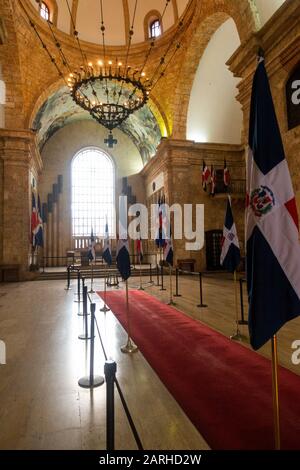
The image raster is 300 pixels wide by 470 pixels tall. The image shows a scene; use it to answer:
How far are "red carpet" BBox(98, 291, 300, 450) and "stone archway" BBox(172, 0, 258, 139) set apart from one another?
8.06 meters

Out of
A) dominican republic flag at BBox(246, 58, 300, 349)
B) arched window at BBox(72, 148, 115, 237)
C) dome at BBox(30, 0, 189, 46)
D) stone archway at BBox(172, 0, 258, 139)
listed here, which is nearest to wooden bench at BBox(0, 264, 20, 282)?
arched window at BBox(72, 148, 115, 237)

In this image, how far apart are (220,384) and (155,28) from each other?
62.3 feet

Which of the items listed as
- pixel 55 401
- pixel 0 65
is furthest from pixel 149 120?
pixel 55 401

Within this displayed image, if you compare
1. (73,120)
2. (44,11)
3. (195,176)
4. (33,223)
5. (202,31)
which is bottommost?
(33,223)

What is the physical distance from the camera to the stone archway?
7.98 m

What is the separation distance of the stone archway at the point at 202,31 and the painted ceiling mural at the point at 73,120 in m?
1.96

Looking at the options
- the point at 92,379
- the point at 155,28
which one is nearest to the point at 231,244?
the point at 92,379

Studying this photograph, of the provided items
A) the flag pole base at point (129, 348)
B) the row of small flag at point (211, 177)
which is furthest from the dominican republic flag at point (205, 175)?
the flag pole base at point (129, 348)

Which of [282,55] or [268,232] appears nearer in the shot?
[268,232]

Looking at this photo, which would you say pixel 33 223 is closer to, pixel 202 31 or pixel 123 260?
pixel 123 260

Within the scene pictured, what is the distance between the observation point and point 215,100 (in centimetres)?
1622

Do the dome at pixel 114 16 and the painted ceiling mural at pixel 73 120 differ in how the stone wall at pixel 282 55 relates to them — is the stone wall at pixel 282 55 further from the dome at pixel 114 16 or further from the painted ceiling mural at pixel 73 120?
the painted ceiling mural at pixel 73 120

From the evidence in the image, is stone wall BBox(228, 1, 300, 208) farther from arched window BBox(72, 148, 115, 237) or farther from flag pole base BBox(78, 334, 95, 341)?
arched window BBox(72, 148, 115, 237)

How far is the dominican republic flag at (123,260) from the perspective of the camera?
5219 mm
